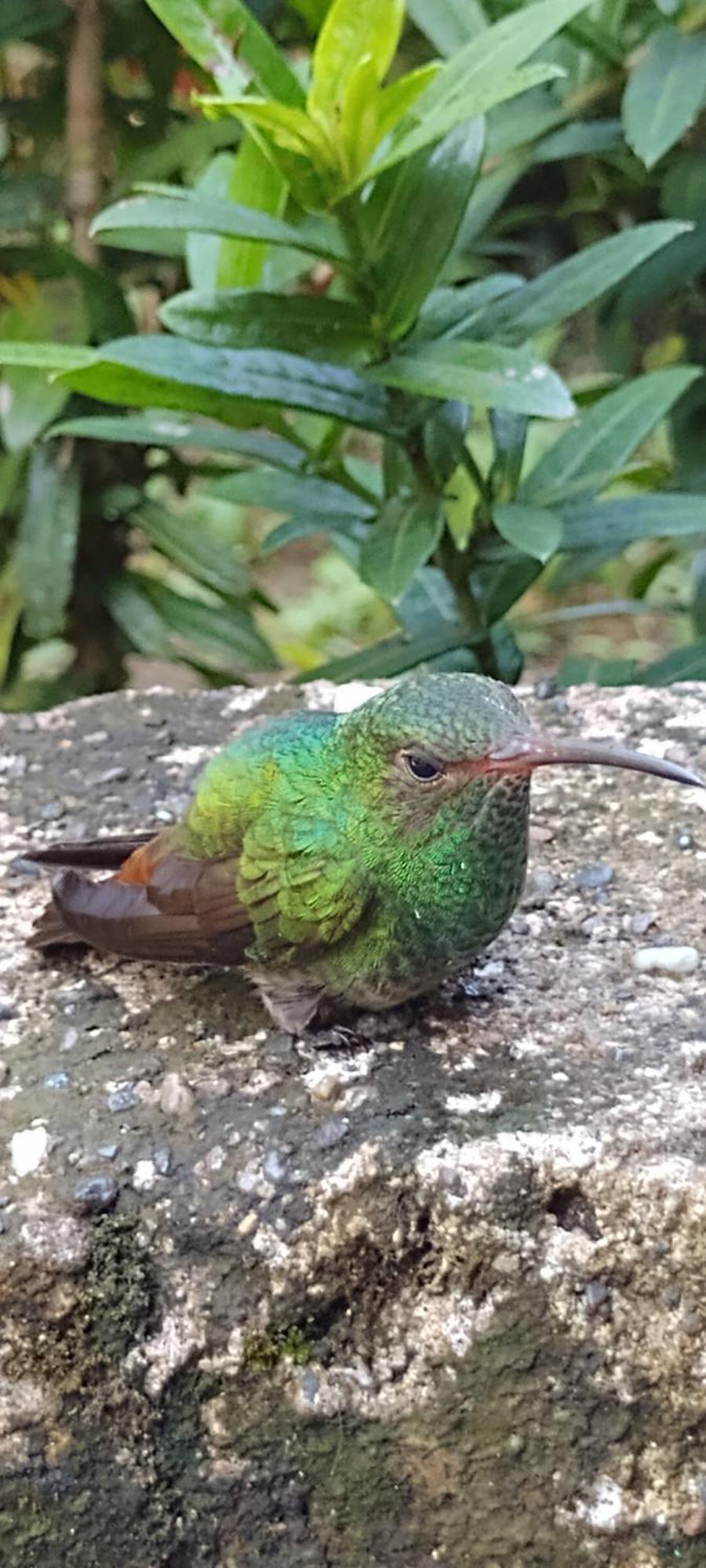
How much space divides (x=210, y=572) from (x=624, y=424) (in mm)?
1215

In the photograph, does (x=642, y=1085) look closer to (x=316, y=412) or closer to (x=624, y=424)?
(x=316, y=412)

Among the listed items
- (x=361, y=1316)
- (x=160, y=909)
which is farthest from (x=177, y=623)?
(x=361, y=1316)

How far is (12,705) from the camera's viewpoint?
377cm

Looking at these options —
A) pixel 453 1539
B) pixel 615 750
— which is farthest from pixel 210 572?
pixel 453 1539

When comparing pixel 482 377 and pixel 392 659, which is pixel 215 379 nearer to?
pixel 482 377

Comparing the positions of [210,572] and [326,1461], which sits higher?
[210,572]

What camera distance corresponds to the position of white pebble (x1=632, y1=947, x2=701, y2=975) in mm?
1989

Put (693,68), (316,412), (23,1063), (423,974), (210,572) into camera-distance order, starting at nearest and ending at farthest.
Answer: (423,974)
(23,1063)
(316,412)
(693,68)
(210,572)

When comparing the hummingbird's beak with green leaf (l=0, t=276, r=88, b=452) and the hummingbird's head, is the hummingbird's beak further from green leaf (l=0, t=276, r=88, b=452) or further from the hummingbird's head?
green leaf (l=0, t=276, r=88, b=452)

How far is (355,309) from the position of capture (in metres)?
2.46

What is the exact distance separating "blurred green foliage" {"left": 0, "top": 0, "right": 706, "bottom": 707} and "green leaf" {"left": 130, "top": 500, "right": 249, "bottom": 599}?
1 centimetres

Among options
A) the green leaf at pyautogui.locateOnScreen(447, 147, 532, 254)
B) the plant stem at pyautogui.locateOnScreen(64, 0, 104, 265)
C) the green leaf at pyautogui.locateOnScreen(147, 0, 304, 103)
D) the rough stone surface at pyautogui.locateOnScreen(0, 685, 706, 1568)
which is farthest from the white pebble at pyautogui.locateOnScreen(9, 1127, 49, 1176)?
the plant stem at pyautogui.locateOnScreen(64, 0, 104, 265)

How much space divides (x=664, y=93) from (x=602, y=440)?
66 cm

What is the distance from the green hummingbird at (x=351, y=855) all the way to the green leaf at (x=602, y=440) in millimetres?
1039
